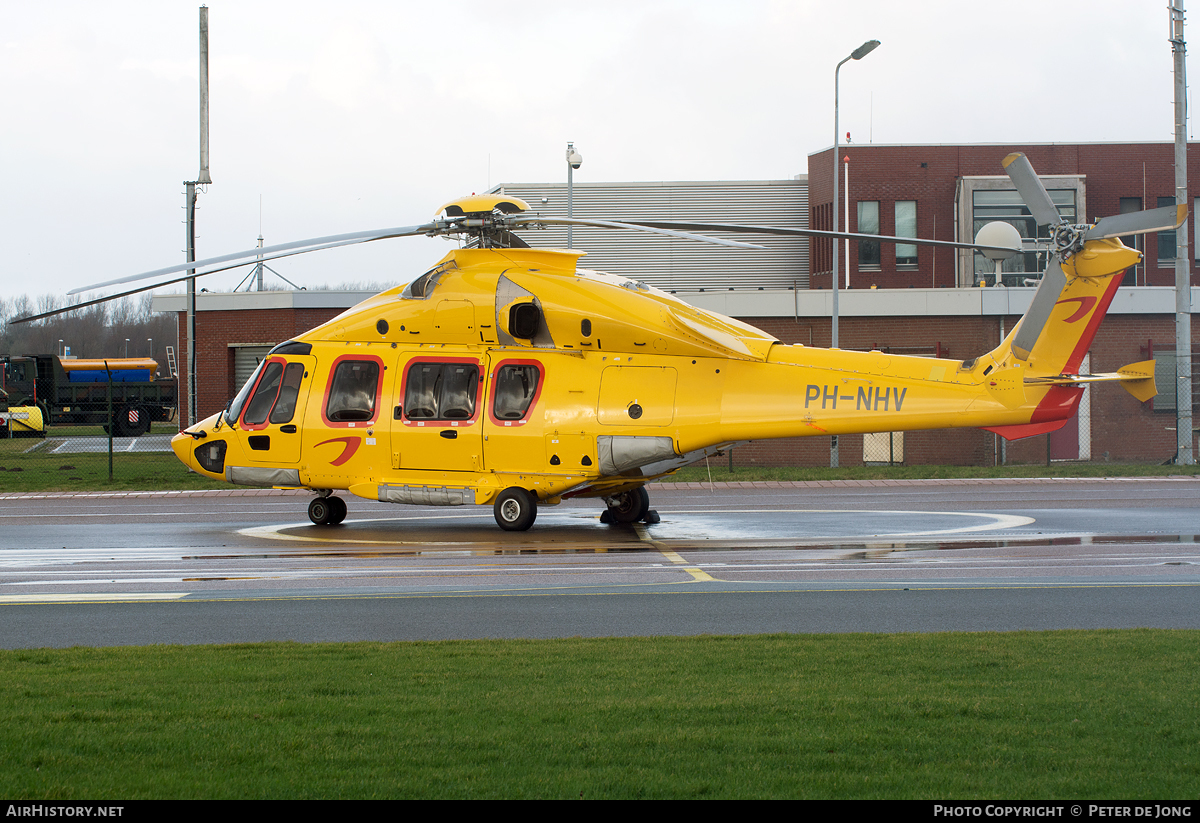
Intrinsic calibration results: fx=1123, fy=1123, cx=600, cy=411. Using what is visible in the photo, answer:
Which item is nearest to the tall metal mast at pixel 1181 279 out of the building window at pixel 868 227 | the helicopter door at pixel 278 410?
the building window at pixel 868 227

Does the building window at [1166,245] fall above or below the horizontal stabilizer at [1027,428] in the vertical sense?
above

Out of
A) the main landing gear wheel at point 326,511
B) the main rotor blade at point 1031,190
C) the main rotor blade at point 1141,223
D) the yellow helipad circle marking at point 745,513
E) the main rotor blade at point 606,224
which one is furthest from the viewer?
the main landing gear wheel at point 326,511

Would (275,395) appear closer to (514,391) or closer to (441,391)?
(441,391)

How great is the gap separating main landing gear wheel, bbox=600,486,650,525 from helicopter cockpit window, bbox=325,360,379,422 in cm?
374

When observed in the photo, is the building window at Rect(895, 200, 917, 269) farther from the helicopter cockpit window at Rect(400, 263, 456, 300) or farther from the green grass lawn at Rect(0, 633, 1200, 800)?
the green grass lawn at Rect(0, 633, 1200, 800)

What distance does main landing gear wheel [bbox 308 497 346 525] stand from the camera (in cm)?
1645

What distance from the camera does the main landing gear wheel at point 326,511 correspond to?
648 inches

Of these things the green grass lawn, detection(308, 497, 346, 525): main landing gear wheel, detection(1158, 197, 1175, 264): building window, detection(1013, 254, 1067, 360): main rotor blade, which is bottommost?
the green grass lawn

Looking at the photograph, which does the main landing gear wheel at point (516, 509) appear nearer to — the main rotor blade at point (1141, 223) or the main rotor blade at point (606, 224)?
the main rotor blade at point (606, 224)

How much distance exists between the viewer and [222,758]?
16.2ft

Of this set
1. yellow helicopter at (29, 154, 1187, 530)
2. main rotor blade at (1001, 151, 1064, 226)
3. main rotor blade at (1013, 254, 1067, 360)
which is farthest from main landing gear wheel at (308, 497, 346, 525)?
main rotor blade at (1001, 151, 1064, 226)

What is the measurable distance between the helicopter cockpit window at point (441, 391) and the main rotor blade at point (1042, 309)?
713 centimetres

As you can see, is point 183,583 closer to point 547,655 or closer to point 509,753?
point 547,655

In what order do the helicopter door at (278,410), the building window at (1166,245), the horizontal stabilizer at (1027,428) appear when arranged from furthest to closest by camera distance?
the building window at (1166,245)
the helicopter door at (278,410)
the horizontal stabilizer at (1027,428)
